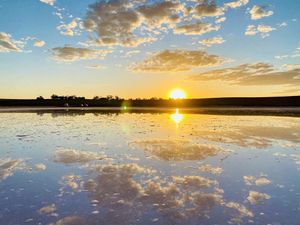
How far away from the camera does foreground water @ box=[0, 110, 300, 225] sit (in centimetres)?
493

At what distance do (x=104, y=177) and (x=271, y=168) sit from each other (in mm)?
4623

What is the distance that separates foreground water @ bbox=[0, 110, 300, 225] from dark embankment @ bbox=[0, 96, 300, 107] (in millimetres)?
59248

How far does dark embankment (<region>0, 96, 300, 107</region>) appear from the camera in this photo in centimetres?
6725

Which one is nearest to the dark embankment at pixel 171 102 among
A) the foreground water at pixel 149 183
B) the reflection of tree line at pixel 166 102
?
the reflection of tree line at pixel 166 102

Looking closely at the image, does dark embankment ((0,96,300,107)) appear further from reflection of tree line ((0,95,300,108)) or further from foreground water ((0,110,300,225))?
foreground water ((0,110,300,225))

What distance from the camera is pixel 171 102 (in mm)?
75062

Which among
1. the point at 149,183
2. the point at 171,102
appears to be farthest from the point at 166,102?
the point at 149,183

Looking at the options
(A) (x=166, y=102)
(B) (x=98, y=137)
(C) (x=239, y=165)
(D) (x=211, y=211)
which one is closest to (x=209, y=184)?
(D) (x=211, y=211)

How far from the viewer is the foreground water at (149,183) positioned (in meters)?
4.93

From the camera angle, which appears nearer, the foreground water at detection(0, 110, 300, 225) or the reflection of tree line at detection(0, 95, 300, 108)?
the foreground water at detection(0, 110, 300, 225)

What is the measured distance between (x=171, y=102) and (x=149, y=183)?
68.7 m

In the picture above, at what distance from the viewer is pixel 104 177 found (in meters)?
7.21

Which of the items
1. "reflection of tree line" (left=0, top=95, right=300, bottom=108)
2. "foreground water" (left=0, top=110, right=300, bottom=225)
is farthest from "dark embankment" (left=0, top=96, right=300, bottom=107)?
"foreground water" (left=0, top=110, right=300, bottom=225)

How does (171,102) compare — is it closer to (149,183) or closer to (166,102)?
(166,102)
